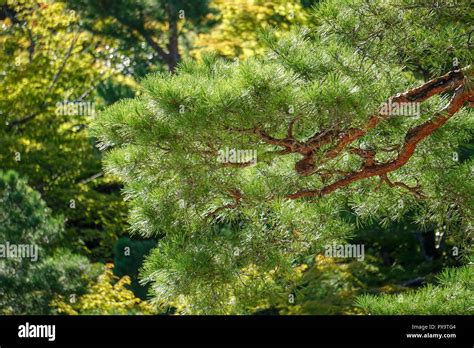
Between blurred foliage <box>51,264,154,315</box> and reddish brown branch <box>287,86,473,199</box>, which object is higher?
reddish brown branch <box>287,86,473,199</box>

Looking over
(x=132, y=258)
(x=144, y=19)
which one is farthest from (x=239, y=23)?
(x=132, y=258)

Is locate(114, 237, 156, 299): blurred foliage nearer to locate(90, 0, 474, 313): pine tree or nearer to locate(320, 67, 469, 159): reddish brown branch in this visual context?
locate(90, 0, 474, 313): pine tree

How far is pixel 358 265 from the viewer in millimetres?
9711

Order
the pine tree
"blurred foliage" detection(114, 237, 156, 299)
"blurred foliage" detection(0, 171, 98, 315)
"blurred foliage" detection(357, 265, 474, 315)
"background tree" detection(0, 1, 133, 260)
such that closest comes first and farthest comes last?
the pine tree, "blurred foliage" detection(357, 265, 474, 315), "blurred foliage" detection(0, 171, 98, 315), "blurred foliage" detection(114, 237, 156, 299), "background tree" detection(0, 1, 133, 260)

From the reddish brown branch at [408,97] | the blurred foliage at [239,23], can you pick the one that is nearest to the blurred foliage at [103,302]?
the reddish brown branch at [408,97]

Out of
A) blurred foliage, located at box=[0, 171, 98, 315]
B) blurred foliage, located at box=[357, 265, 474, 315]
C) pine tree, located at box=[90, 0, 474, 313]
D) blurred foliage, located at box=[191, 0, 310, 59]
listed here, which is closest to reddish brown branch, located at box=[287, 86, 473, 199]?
pine tree, located at box=[90, 0, 474, 313]

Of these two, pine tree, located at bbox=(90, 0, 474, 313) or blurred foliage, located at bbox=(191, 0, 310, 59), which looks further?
blurred foliage, located at bbox=(191, 0, 310, 59)

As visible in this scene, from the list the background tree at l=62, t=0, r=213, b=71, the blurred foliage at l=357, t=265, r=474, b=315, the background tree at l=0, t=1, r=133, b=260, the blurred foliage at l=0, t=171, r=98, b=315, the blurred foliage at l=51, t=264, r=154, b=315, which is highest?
the background tree at l=62, t=0, r=213, b=71

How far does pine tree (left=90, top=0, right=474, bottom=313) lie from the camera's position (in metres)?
4.18

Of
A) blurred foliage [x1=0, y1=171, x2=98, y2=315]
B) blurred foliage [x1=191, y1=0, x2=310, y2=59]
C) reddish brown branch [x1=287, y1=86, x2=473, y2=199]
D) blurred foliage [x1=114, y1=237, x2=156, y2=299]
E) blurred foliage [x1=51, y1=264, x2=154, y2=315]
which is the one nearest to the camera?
reddish brown branch [x1=287, y1=86, x2=473, y2=199]

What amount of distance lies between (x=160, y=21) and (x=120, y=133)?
7.73 meters

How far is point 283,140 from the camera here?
14.5 ft

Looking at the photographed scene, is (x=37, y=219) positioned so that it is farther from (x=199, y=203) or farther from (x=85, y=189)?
(x=85, y=189)

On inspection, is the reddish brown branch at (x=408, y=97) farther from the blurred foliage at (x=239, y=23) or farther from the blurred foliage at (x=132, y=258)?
the blurred foliage at (x=239, y=23)
